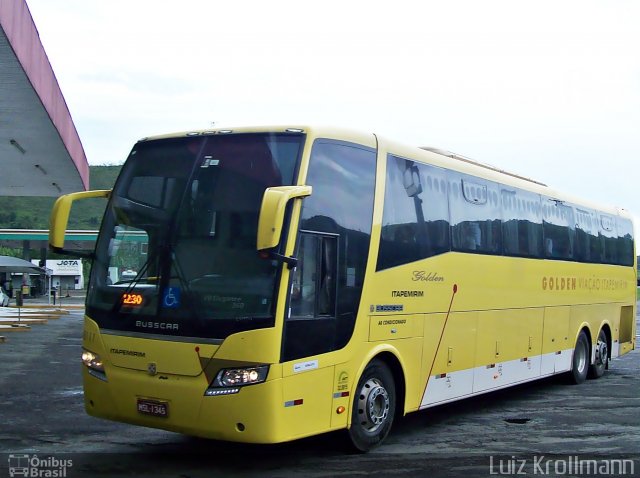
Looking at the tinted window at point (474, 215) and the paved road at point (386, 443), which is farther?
the tinted window at point (474, 215)

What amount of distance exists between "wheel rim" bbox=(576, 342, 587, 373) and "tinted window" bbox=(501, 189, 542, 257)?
9.90ft

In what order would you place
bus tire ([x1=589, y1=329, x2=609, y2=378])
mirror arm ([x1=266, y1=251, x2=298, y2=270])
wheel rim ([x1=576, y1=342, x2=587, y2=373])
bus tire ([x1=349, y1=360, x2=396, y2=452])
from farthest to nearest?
1. bus tire ([x1=589, y1=329, x2=609, y2=378])
2. wheel rim ([x1=576, y1=342, x2=587, y2=373])
3. bus tire ([x1=349, y1=360, x2=396, y2=452])
4. mirror arm ([x1=266, y1=251, x2=298, y2=270])

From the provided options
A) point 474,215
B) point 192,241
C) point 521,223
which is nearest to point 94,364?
point 192,241

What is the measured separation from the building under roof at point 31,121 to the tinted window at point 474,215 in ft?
21.3

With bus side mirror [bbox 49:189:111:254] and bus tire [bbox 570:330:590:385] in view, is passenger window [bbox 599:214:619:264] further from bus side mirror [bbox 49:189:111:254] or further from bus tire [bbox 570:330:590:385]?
bus side mirror [bbox 49:189:111:254]

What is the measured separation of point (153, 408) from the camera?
23.4 feet

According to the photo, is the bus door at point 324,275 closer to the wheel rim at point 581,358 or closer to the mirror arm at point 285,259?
the mirror arm at point 285,259

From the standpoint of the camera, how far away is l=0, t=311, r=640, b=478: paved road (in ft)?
24.6

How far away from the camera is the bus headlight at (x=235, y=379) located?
22.2ft

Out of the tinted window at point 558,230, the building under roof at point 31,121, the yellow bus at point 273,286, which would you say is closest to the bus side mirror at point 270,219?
the yellow bus at point 273,286

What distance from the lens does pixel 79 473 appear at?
7.04 metres

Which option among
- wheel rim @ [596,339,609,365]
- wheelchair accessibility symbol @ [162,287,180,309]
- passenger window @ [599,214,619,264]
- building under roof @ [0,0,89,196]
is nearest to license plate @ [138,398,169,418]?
wheelchair accessibility symbol @ [162,287,180,309]

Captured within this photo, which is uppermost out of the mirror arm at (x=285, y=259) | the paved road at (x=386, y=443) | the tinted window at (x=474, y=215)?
the tinted window at (x=474, y=215)

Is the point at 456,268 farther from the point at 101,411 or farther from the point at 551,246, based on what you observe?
the point at 101,411
